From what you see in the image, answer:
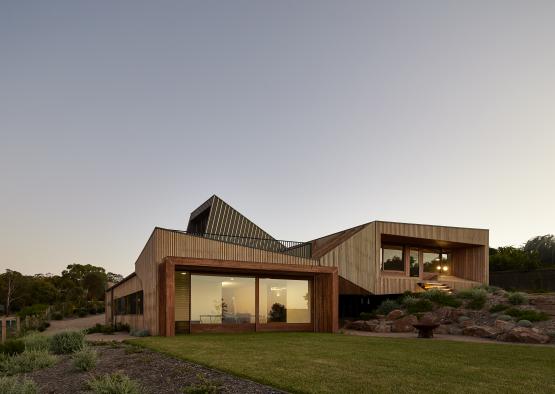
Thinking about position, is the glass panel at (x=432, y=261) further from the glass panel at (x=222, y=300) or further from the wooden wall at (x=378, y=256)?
the glass panel at (x=222, y=300)

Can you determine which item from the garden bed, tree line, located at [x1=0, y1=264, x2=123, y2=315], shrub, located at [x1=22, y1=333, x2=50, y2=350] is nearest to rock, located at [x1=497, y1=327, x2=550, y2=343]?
the garden bed

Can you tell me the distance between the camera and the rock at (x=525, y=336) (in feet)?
44.5

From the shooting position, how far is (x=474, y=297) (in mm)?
20562

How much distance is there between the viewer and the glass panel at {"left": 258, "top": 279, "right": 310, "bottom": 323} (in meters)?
19.4

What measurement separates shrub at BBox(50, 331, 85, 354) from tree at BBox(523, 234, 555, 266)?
189 feet

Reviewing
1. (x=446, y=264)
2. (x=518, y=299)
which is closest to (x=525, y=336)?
(x=518, y=299)

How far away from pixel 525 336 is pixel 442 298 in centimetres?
748

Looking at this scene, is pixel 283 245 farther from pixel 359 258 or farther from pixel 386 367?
pixel 386 367

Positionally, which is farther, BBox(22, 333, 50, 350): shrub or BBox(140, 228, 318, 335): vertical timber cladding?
BBox(140, 228, 318, 335): vertical timber cladding

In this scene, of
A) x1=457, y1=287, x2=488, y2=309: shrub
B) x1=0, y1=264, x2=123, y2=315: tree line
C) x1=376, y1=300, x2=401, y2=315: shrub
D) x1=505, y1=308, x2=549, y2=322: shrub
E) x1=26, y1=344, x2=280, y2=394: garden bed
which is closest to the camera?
x1=26, y1=344, x2=280, y2=394: garden bed

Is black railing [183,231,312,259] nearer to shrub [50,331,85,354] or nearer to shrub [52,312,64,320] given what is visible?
shrub [50,331,85,354]

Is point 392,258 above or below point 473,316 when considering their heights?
above

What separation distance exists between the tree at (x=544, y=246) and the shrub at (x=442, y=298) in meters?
40.9

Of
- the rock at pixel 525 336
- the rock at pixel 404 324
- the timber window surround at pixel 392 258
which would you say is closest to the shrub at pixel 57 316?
the timber window surround at pixel 392 258
